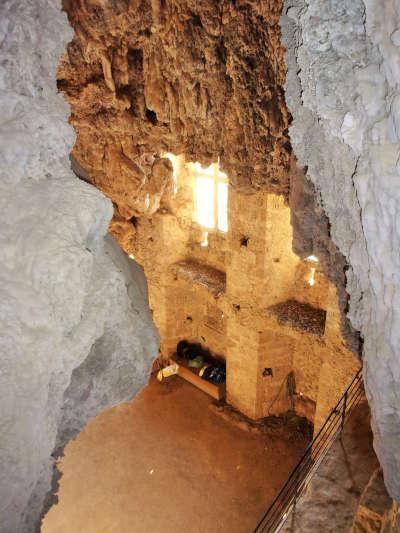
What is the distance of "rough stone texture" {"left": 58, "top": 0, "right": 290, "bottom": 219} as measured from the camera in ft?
17.6

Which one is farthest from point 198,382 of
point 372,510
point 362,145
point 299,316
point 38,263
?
point 362,145

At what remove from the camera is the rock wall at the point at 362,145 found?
203 cm

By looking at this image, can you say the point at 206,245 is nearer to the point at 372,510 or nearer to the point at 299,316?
the point at 299,316

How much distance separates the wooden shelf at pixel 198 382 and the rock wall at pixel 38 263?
284 inches

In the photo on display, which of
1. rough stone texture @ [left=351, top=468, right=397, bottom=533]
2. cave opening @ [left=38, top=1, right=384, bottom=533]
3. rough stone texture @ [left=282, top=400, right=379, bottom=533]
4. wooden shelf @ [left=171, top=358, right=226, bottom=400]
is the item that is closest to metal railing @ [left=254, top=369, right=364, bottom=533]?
rough stone texture @ [left=282, top=400, right=379, bottom=533]

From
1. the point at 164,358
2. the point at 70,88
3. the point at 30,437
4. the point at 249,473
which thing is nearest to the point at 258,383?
the point at 249,473

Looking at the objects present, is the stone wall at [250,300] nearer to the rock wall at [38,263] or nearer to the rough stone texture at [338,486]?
the rough stone texture at [338,486]

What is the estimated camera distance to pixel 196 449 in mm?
8773

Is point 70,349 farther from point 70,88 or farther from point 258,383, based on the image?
point 258,383

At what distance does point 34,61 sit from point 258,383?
24.6 feet

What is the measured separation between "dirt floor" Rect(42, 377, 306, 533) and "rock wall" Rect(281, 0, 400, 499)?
571 centimetres

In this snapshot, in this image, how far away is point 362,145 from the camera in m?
2.13

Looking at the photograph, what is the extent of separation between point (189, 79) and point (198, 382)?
675 centimetres

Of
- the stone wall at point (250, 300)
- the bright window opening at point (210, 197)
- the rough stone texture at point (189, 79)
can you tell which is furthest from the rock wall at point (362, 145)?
the bright window opening at point (210, 197)
